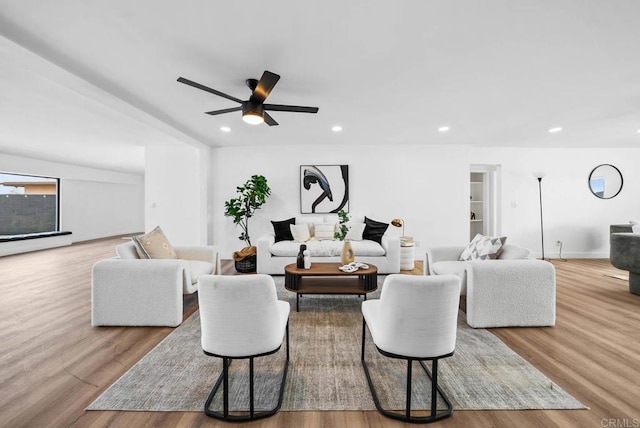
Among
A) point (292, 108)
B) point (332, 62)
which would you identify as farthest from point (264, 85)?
point (332, 62)

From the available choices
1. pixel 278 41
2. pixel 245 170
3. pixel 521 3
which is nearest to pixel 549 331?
pixel 521 3

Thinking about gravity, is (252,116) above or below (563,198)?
above

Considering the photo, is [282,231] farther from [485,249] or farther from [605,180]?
[605,180]

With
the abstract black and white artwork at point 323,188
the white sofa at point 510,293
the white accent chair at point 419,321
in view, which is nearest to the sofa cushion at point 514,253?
the white sofa at point 510,293

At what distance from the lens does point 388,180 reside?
583cm

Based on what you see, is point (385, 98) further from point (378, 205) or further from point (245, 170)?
point (245, 170)

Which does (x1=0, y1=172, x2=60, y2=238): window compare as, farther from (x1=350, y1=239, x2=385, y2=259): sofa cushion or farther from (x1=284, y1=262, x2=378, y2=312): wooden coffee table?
(x1=350, y1=239, x2=385, y2=259): sofa cushion

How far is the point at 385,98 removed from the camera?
3295 mm

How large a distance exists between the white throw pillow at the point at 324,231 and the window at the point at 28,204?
7647mm

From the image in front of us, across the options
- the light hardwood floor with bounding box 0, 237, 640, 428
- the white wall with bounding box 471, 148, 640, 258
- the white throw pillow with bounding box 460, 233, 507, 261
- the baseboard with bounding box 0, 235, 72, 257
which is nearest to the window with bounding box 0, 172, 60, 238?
the baseboard with bounding box 0, 235, 72, 257

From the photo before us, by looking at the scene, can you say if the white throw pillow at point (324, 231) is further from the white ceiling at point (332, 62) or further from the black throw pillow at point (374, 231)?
the white ceiling at point (332, 62)

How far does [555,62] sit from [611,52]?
1.19 feet

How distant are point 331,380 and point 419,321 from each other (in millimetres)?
796

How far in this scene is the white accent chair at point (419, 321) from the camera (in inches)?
55.7
